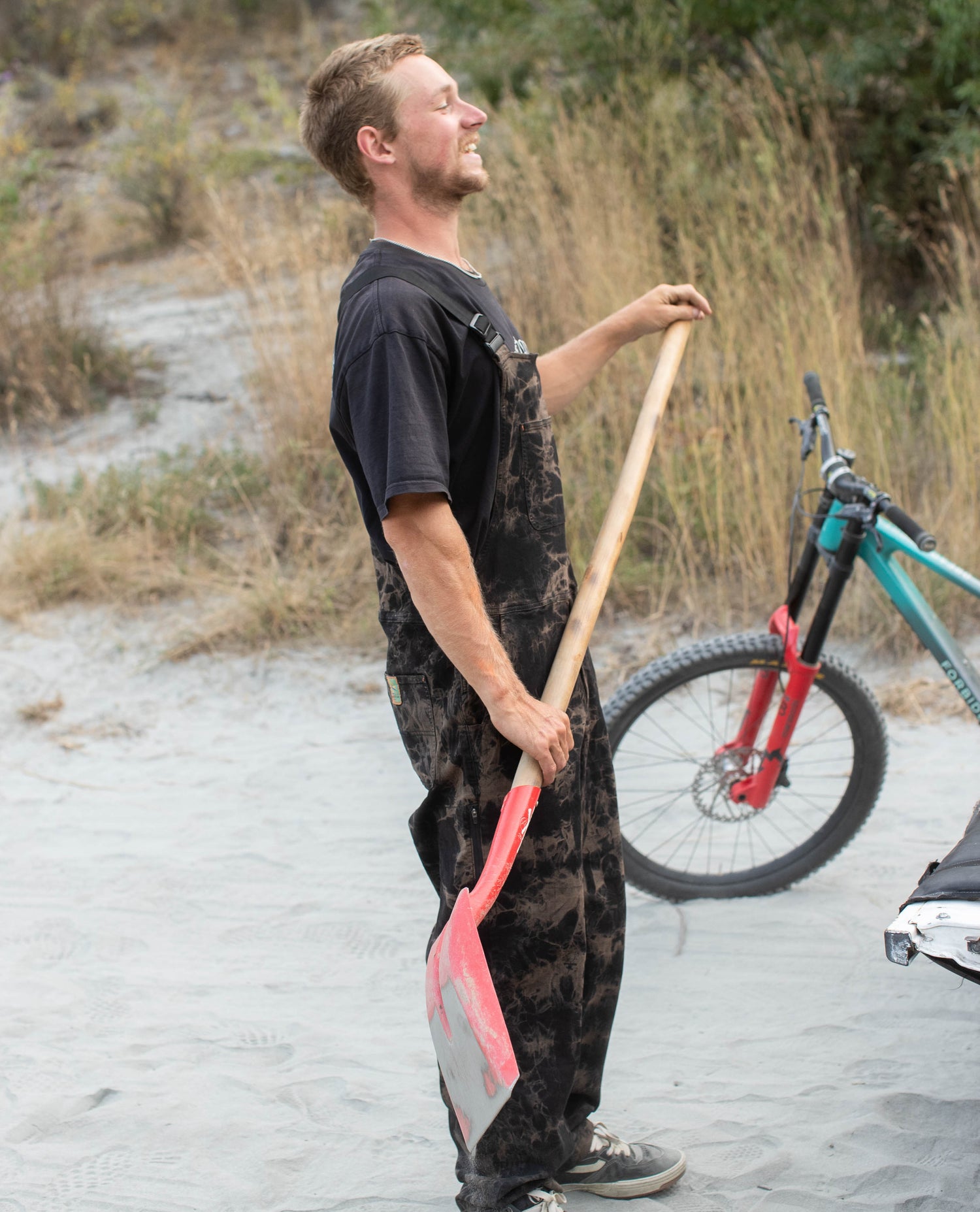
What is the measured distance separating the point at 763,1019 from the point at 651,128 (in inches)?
180

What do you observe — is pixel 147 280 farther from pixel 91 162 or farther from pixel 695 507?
pixel 695 507

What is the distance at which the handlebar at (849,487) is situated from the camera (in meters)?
2.32

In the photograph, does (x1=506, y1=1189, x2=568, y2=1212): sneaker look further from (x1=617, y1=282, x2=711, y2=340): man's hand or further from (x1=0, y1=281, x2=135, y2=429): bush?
(x1=0, y1=281, x2=135, y2=429): bush

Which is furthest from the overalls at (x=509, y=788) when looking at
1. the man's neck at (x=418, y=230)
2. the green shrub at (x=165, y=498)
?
the green shrub at (x=165, y=498)

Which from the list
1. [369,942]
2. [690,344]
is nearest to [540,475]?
[369,942]

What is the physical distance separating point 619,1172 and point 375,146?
5.92 feet

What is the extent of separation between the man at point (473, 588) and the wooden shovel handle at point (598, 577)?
0.13 feet

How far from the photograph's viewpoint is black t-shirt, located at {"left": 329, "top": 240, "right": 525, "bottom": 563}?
1414 millimetres

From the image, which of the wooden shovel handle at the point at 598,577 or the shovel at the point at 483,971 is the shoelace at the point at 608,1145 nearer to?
the shovel at the point at 483,971

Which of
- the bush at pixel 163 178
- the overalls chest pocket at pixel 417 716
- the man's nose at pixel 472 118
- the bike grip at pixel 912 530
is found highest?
the bush at pixel 163 178

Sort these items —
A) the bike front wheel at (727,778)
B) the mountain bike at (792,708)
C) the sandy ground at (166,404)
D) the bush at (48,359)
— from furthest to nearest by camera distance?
the bush at (48,359)
the sandy ground at (166,404)
the bike front wheel at (727,778)
the mountain bike at (792,708)

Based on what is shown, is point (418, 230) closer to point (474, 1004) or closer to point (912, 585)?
point (474, 1004)

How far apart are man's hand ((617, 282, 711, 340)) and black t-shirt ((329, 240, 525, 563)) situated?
1.84 feet

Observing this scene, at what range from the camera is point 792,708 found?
261cm
